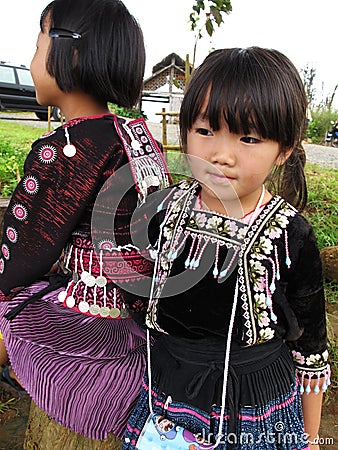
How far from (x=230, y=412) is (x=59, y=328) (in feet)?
1.68

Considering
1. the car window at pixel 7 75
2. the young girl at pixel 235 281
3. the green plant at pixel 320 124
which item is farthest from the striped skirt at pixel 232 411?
the green plant at pixel 320 124

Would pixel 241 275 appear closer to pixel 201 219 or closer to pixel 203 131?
pixel 201 219

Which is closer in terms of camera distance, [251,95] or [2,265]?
[251,95]

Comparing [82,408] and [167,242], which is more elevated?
[167,242]

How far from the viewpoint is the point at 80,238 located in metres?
1.29

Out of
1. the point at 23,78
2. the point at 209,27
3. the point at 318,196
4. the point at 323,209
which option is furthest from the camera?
the point at 23,78

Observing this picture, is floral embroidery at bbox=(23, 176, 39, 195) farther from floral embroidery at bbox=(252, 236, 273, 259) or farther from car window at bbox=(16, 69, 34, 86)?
car window at bbox=(16, 69, 34, 86)

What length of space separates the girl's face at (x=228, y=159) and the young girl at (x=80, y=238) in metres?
0.35

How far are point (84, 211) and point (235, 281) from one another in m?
0.47

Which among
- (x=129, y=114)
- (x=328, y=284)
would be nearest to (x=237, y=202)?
(x=328, y=284)

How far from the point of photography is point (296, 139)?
0.97 m

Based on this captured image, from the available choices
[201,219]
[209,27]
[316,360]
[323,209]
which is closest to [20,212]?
[201,219]

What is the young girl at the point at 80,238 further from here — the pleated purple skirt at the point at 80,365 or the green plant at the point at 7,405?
the green plant at the point at 7,405

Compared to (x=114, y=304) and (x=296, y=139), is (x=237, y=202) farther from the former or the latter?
(x=114, y=304)
